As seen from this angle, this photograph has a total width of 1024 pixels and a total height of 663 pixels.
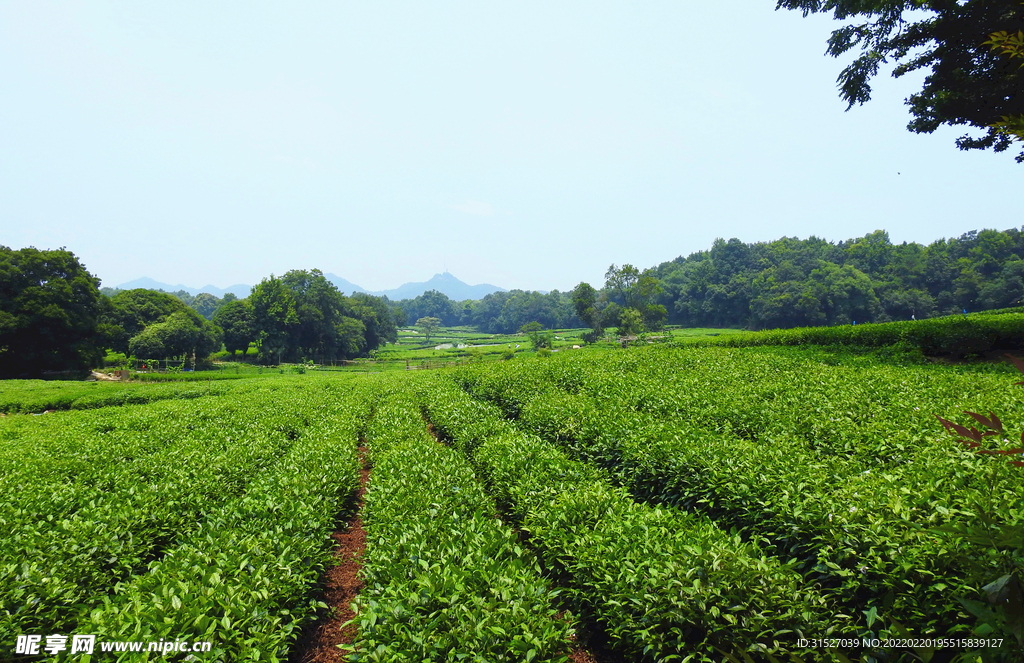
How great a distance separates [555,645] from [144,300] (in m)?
68.3

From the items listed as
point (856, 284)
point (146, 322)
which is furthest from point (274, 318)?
point (856, 284)

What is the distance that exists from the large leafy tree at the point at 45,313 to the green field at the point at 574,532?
31.6 m

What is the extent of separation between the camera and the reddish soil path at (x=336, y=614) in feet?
16.6

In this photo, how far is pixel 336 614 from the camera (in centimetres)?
580

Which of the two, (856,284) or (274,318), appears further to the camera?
(856,284)

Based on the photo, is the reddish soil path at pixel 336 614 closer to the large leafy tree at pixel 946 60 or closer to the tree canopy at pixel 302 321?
the large leafy tree at pixel 946 60

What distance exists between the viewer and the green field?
366 centimetres

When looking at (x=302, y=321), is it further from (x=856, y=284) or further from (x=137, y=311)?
(x=856, y=284)

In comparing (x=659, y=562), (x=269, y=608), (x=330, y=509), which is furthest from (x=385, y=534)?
(x=659, y=562)

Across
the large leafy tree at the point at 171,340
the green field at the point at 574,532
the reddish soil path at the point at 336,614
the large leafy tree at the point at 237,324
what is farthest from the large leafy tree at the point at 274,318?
the reddish soil path at the point at 336,614

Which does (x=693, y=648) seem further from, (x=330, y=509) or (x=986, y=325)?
(x=986, y=325)

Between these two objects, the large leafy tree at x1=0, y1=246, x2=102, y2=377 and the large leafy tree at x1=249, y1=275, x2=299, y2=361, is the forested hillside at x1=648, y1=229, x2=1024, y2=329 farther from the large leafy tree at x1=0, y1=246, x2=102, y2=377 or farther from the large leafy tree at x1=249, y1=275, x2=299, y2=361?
the large leafy tree at x1=0, y1=246, x2=102, y2=377

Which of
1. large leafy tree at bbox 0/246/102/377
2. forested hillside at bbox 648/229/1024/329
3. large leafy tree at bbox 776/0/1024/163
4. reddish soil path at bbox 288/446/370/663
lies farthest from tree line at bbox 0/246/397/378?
forested hillside at bbox 648/229/1024/329

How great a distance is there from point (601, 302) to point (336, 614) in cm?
7499
